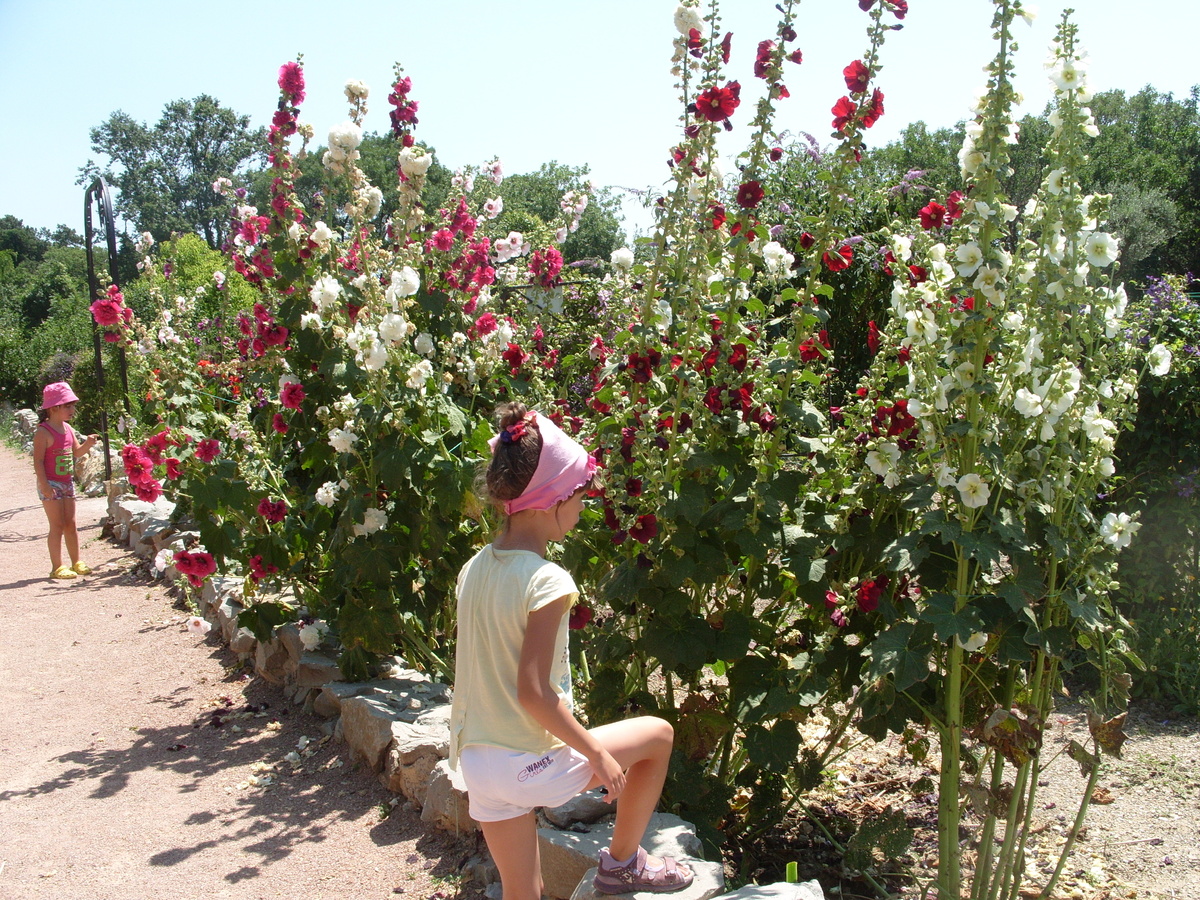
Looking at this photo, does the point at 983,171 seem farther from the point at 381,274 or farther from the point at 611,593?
the point at 381,274

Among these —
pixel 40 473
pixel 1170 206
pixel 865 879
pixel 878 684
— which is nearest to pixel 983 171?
pixel 878 684

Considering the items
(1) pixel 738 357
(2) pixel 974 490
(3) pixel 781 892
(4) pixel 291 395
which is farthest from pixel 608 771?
(4) pixel 291 395

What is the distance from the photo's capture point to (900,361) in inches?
108

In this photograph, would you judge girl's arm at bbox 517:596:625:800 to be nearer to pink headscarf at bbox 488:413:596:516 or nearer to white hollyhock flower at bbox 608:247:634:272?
pink headscarf at bbox 488:413:596:516

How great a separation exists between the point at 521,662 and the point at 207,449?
2.46m

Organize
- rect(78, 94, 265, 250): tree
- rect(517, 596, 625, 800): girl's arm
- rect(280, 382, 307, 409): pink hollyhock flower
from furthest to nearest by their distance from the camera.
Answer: rect(78, 94, 265, 250): tree, rect(280, 382, 307, 409): pink hollyhock flower, rect(517, 596, 625, 800): girl's arm

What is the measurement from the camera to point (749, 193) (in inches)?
106

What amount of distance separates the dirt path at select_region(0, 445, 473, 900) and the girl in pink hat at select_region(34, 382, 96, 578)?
3.85 ft

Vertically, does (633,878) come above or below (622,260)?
below

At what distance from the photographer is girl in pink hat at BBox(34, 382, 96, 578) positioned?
692cm

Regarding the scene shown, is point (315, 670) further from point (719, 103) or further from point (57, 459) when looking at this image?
point (57, 459)

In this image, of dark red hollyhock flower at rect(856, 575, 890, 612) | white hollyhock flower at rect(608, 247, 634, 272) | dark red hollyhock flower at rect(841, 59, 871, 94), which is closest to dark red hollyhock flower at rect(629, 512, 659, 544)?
dark red hollyhock flower at rect(856, 575, 890, 612)

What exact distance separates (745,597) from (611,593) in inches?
19.3

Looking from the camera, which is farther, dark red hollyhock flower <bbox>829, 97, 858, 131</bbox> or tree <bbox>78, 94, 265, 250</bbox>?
tree <bbox>78, 94, 265, 250</bbox>
